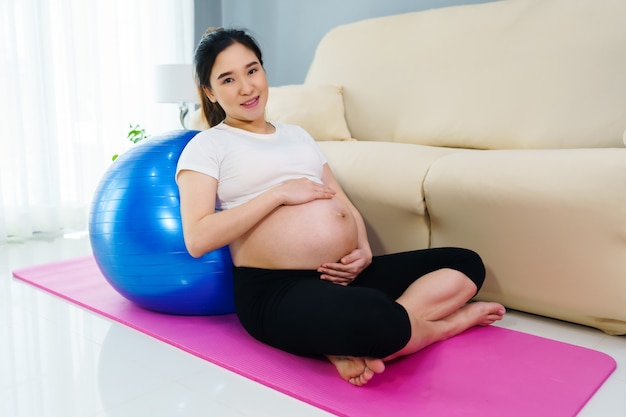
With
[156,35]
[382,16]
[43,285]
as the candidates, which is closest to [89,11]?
[156,35]

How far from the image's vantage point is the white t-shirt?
→ 1.53 metres

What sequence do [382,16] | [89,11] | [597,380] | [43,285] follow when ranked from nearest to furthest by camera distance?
[597,380] → [43,285] → [382,16] → [89,11]

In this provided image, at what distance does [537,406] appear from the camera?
121cm

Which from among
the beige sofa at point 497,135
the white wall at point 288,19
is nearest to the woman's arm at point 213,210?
the beige sofa at point 497,135

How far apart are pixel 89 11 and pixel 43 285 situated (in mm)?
1943

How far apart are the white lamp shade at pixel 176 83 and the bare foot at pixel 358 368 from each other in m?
2.19

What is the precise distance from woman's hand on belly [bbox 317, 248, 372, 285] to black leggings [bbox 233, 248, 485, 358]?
0.03 m

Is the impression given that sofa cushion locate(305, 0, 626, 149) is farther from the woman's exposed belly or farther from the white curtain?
the white curtain

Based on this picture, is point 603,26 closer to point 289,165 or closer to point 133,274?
point 289,165

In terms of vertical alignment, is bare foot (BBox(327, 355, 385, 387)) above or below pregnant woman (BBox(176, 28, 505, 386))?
below

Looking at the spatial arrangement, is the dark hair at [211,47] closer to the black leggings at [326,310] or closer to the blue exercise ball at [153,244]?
the blue exercise ball at [153,244]

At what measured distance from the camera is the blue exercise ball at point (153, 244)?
5.38ft

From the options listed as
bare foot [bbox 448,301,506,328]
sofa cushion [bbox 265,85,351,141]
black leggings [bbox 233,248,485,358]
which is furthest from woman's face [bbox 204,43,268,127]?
sofa cushion [bbox 265,85,351,141]

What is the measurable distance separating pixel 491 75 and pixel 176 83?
1693mm
